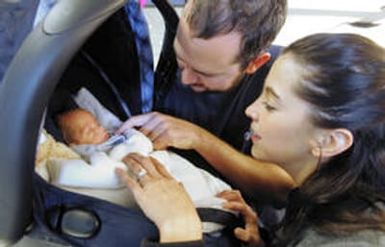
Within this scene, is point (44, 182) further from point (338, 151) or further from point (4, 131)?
point (338, 151)

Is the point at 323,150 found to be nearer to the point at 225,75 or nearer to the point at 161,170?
the point at 161,170

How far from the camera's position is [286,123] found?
2.86 feet

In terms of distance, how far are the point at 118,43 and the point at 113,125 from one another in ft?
0.60

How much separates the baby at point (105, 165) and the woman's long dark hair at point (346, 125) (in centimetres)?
17

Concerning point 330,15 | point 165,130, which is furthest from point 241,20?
point 330,15

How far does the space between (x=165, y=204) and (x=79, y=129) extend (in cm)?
39

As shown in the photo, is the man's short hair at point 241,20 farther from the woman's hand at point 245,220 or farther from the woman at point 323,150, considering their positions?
the woman's hand at point 245,220

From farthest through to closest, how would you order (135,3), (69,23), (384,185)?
1. (135,3)
2. (384,185)
3. (69,23)

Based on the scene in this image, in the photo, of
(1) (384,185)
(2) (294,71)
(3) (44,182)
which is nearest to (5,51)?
(3) (44,182)

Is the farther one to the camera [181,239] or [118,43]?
[118,43]

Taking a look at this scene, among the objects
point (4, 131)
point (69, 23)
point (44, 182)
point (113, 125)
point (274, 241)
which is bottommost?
point (274, 241)

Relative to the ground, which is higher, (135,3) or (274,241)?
(135,3)

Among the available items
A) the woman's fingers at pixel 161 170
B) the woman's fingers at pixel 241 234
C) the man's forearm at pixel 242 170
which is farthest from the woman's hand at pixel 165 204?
the man's forearm at pixel 242 170

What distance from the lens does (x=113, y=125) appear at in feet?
3.84
